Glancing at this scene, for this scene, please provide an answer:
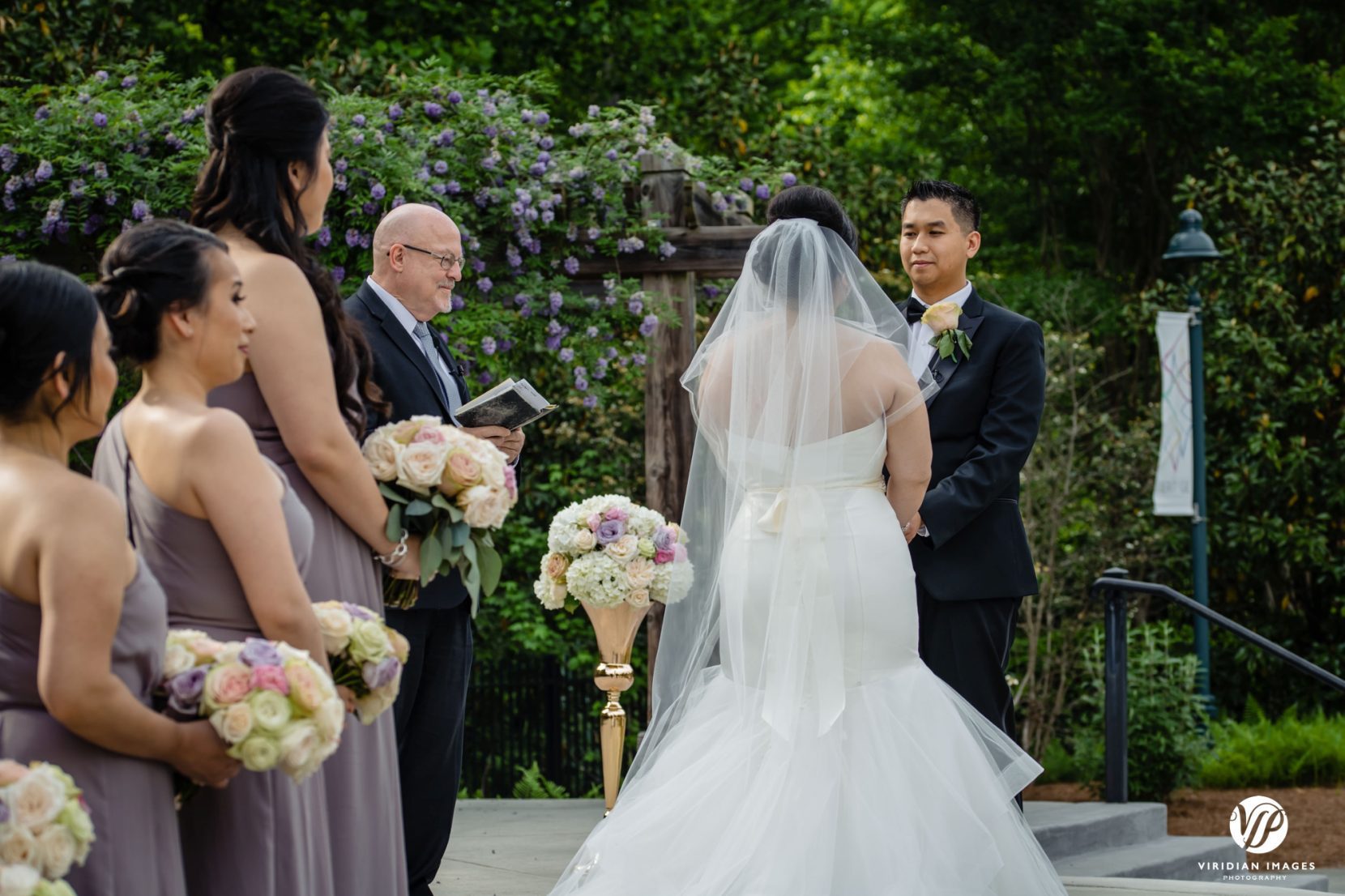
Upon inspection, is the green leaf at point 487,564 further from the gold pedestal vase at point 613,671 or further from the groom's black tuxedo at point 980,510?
the gold pedestal vase at point 613,671

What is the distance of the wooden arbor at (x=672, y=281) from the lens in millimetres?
6688

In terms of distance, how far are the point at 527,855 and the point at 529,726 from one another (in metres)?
3.69

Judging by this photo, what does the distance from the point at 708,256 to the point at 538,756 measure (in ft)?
14.3

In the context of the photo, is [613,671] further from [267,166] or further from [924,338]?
[267,166]

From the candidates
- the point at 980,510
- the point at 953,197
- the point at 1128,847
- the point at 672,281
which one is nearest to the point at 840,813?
the point at 980,510

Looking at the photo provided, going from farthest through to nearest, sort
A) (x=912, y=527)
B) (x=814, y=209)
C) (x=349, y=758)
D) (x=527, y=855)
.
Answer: (x=527, y=855) < (x=912, y=527) < (x=814, y=209) < (x=349, y=758)

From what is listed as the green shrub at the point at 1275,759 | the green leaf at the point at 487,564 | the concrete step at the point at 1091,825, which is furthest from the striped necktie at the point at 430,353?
the green shrub at the point at 1275,759

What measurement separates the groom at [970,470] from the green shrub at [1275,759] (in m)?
4.42

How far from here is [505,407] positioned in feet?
12.2

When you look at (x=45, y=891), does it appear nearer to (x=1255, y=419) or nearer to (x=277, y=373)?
(x=277, y=373)

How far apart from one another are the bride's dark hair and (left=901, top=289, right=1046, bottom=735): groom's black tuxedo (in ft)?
2.31

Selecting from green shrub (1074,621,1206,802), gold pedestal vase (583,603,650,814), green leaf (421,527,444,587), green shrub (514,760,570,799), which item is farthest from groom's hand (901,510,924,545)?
green shrub (514,760,570,799)

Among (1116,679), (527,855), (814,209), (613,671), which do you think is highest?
(814,209)

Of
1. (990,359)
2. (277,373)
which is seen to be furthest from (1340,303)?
(277,373)
